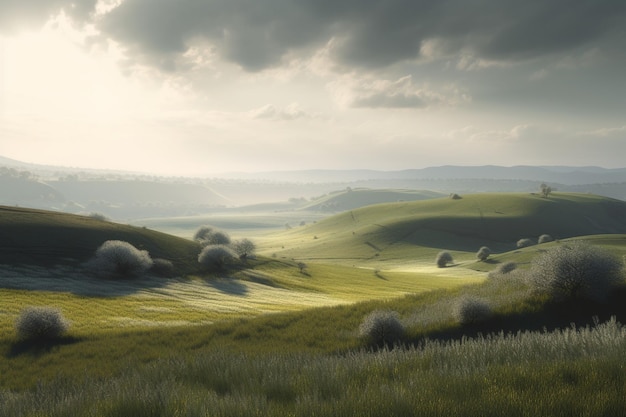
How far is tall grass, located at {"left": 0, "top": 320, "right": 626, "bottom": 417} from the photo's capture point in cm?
559

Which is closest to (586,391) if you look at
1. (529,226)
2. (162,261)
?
(162,261)

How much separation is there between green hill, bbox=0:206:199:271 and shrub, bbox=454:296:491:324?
209ft

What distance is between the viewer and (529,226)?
193000mm

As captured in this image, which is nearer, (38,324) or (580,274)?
(580,274)

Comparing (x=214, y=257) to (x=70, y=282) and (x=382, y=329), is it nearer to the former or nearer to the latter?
(x=70, y=282)

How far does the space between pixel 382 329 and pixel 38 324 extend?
21023 millimetres

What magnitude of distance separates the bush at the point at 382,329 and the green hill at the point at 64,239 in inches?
2403

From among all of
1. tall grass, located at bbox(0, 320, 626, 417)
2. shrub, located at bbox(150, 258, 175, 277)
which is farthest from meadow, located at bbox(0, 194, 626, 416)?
shrub, located at bbox(150, 258, 175, 277)

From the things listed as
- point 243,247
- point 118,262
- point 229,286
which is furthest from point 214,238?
point 118,262

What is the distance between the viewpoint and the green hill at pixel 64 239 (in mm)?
60406

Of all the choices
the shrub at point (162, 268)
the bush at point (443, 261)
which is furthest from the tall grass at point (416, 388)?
the bush at point (443, 261)

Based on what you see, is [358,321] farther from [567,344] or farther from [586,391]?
[586,391]

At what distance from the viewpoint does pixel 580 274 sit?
17047mm

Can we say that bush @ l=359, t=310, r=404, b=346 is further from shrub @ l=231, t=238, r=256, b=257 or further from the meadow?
shrub @ l=231, t=238, r=256, b=257
